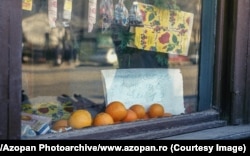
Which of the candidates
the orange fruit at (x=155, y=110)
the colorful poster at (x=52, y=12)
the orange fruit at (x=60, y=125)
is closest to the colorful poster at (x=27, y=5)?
the colorful poster at (x=52, y=12)

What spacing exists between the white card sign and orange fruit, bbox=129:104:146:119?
39mm

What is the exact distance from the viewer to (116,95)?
384 centimetres

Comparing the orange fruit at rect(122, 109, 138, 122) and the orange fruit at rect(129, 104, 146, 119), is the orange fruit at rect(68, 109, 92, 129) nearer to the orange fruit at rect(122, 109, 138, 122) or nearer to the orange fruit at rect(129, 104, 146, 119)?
the orange fruit at rect(122, 109, 138, 122)

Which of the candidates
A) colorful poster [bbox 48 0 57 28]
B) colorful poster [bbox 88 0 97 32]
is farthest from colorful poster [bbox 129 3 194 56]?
colorful poster [bbox 48 0 57 28]

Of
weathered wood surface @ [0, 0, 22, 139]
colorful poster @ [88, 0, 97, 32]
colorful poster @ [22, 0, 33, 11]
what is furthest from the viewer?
colorful poster @ [88, 0, 97, 32]

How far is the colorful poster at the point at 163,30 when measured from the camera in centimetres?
393

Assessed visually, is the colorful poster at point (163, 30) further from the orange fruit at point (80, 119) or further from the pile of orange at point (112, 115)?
the orange fruit at point (80, 119)

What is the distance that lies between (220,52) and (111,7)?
0.99 m

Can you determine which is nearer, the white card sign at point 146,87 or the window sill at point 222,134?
the window sill at point 222,134

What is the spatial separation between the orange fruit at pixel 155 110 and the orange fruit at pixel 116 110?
25 cm

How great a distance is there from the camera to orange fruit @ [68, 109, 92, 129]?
3424mm

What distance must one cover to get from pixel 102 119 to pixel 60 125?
0.31m

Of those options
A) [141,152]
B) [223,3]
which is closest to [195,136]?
[141,152]

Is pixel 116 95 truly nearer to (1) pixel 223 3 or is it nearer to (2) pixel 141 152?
(2) pixel 141 152
